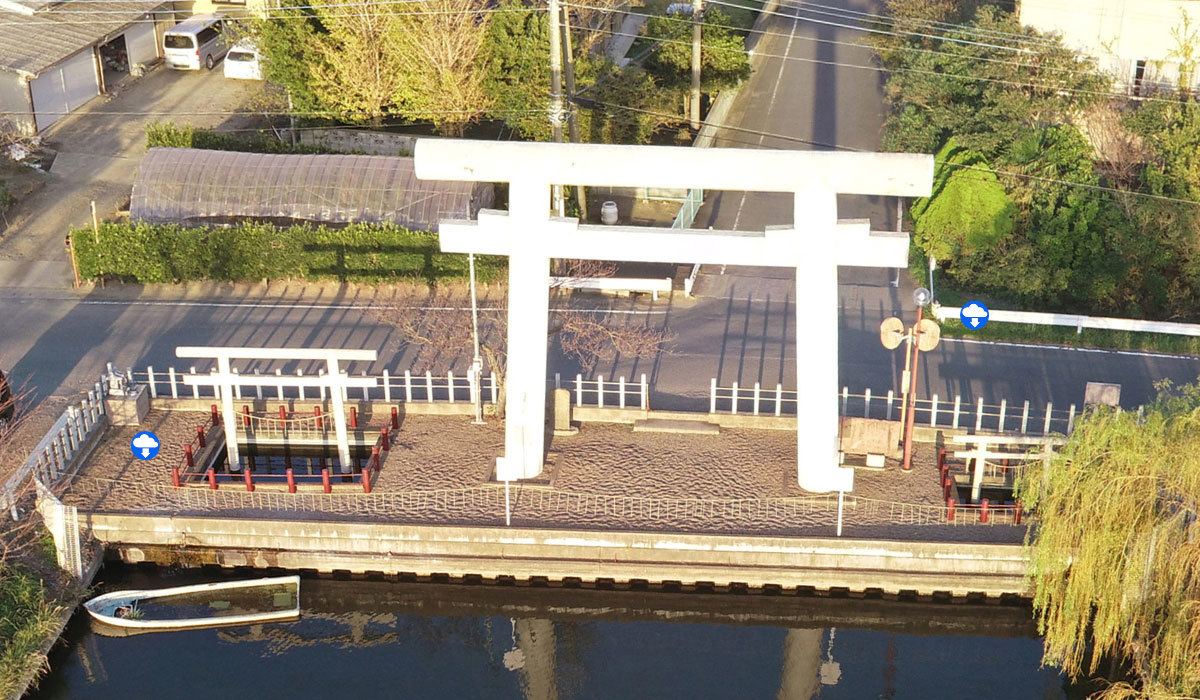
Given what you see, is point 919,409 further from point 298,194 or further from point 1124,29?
point 1124,29

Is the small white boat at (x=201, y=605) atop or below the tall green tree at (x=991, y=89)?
below

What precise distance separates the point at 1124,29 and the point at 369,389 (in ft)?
81.4

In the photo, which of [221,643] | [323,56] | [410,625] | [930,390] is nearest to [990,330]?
[930,390]

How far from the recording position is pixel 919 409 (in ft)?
94.0

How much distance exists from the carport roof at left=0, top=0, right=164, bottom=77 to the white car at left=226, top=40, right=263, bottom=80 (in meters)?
3.38

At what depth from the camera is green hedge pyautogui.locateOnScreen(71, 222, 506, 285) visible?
34.9 meters

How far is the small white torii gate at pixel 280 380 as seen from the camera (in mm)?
25672

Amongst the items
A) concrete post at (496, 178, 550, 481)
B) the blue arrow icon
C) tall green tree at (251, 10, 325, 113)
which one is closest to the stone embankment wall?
concrete post at (496, 178, 550, 481)

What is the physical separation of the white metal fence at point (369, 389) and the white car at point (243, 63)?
19692mm

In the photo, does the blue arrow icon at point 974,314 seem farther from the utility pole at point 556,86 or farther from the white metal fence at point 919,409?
Result: the utility pole at point 556,86

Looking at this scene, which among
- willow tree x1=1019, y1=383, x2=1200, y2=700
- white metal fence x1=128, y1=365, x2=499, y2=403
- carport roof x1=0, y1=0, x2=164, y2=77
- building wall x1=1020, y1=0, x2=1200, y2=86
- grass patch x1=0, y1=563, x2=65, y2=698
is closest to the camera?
willow tree x1=1019, y1=383, x2=1200, y2=700

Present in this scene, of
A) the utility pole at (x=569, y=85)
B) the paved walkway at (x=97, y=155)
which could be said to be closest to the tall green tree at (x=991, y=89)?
the utility pole at (x=569, y=85)

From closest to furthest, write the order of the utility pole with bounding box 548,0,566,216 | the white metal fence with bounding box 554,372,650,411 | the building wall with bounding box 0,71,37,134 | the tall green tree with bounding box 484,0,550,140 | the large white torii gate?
the large white torii gate → the white metal fence with bounding box 554,372,650,411 → the utility pole with bounding box 548,0,566,216 → the tall green tree with bounding box 484,0,550,140 → the building wall with bounding box 0,71,37,134

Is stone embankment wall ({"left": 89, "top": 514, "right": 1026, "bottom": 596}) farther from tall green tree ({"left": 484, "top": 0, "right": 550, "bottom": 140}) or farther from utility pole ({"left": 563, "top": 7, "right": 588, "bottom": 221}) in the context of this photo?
tall green tree ({"left": 484, "top": 0, "right": 550, "bottom": 140})
